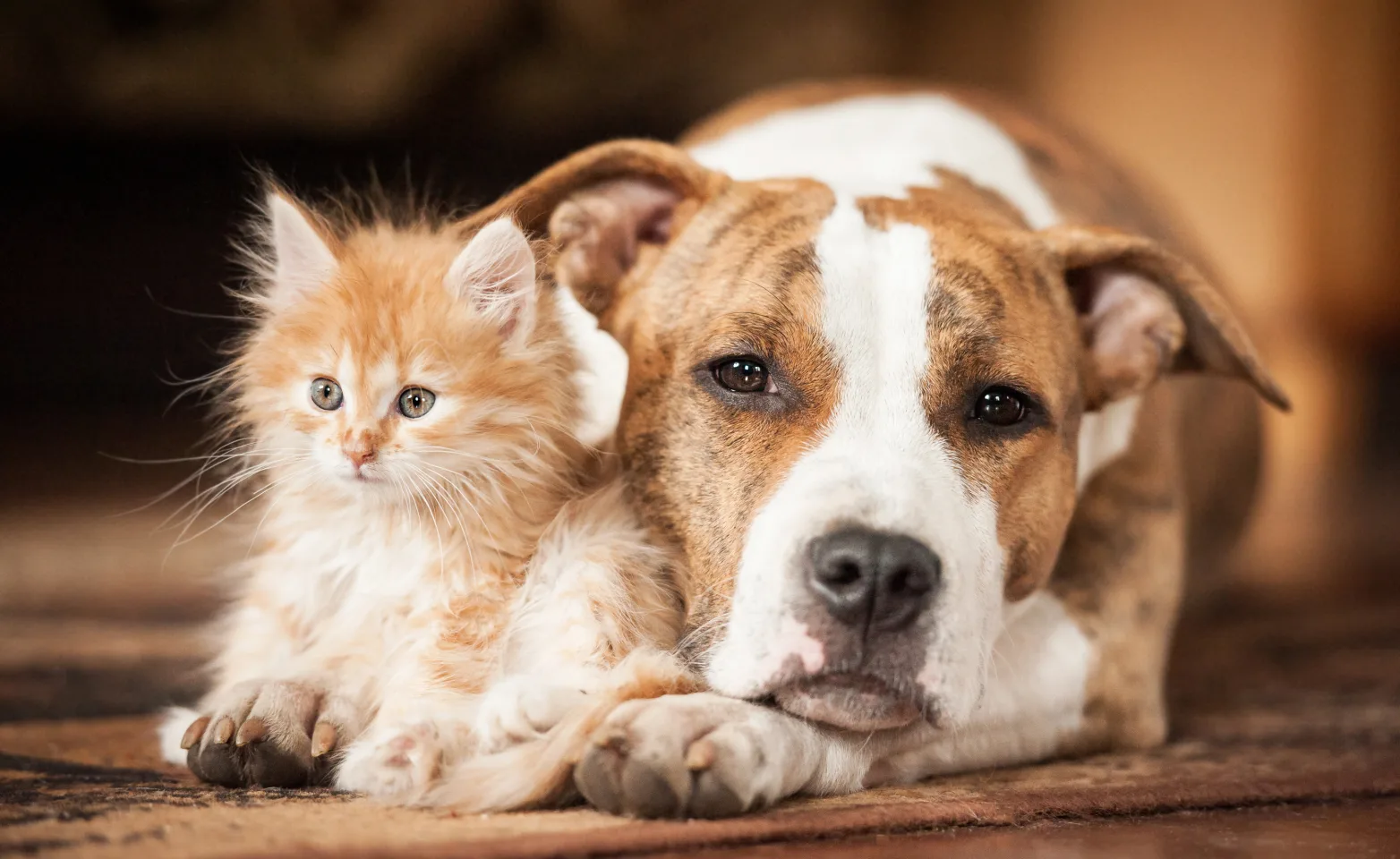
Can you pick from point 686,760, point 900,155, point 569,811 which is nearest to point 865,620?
point 686,760

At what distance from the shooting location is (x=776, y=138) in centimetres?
274

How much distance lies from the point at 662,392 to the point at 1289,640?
192cm

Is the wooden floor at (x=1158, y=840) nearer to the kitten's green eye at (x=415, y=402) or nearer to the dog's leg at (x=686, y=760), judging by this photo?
the dog's leg at (x=686, y=760)

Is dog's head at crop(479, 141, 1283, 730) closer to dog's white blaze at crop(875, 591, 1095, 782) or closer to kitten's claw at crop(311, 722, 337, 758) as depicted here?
dog's white blaze at crop(875, 591, 1095, 782)

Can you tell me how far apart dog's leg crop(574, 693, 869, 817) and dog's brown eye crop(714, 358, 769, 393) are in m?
0.45

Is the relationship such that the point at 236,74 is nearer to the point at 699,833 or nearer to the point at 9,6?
the point at 9,6

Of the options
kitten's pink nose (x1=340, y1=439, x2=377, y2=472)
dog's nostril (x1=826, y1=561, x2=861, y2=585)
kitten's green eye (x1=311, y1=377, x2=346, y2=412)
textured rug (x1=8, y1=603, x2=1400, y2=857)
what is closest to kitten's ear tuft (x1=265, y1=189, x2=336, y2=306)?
kitten's green eye (x1=311, y1=377, x2=346, y2=412)

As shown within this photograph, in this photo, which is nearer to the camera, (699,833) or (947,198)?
(699,833)

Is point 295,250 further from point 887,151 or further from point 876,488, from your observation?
point 887,151

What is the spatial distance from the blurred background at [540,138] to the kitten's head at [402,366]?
93.2 inches

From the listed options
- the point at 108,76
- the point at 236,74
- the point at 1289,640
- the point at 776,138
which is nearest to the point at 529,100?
the point at 236,74

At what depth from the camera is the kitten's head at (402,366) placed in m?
1.65

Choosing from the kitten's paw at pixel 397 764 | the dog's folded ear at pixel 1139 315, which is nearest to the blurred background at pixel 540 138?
the dog's folded ear at pixel 1139 315

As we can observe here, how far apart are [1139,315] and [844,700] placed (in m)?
0.90
